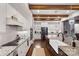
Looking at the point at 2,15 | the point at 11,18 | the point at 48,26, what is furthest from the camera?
the point at 48,26

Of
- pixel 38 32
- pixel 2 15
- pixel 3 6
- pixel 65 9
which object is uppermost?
pixel 65 9

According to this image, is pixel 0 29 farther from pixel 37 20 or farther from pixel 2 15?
pixel 37 20

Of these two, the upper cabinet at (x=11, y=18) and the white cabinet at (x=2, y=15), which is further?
the upper cabinet at (x=11, y=18)

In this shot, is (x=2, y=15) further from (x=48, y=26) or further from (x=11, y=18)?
(x=48, y=26)

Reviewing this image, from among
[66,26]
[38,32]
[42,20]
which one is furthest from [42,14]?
[66,26]

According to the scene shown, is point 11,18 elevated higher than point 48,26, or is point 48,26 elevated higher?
point 11,18

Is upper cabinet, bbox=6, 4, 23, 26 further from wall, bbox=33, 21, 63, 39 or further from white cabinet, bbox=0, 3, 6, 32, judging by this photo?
wall, bbox=33, 21, 63, 39

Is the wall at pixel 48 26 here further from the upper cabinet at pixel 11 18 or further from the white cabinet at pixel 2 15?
the white cabinet at pixel 2 15

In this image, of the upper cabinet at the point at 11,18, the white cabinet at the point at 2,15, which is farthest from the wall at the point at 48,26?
the white cabinet at the point at 2,15

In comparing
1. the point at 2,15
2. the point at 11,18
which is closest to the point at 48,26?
the point at 11,18

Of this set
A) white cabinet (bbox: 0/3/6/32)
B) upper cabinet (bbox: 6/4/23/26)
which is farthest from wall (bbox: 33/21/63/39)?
white cabinet (bbox: 0/3/6/32)

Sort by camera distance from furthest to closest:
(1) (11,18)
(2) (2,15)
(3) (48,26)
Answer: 1. (3) (48,26)
2. (1) (11,18)
3. (2) (2,15)

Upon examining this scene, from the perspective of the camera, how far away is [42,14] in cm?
622

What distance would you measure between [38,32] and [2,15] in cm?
335
